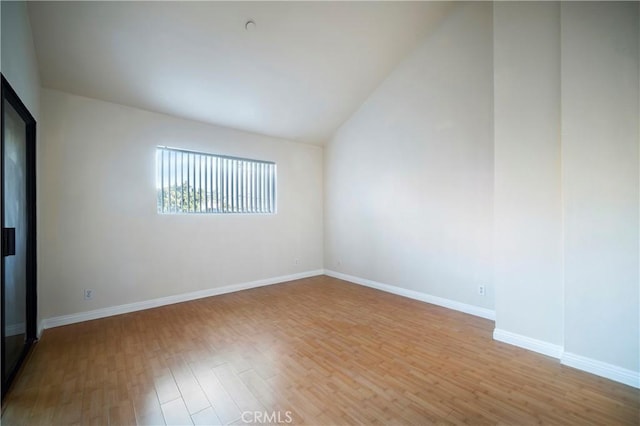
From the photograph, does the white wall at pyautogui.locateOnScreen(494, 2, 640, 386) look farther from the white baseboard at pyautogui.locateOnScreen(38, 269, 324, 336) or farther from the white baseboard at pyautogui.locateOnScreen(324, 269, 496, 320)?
the white baseboard at pyautogui.locateOnScreen(38, 269, 324, 336)

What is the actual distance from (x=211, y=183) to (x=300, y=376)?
131 inches

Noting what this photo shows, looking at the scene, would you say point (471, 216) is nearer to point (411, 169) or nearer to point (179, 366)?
point (411, 169)

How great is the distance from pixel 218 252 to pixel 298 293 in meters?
1.46

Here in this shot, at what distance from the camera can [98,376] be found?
223 centimetres

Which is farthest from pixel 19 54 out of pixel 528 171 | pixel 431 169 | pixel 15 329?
pixel 528 171

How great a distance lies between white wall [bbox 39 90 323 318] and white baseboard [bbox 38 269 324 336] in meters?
0.07

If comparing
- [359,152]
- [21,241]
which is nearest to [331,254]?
[359,152]

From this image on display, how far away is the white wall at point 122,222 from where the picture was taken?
3.22m

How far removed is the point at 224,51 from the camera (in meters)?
3.25

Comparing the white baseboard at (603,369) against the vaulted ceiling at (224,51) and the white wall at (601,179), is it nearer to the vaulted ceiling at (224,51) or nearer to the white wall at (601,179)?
the white wall at (601,179)

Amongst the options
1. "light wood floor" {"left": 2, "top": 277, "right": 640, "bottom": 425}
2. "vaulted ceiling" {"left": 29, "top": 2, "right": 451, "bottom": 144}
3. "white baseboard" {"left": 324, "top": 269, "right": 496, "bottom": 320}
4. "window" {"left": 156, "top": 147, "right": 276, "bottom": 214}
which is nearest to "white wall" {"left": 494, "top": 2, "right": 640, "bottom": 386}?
→ "light wood floor" {"left": 2, "top": 277, "right": 640, "bottom": 425}

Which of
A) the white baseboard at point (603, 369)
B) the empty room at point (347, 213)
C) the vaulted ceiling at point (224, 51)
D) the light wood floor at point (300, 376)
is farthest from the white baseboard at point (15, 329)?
the white baseboard at point (603, 369)

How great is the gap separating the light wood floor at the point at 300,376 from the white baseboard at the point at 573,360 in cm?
9

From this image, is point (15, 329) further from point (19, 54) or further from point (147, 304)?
point (19, 54)
